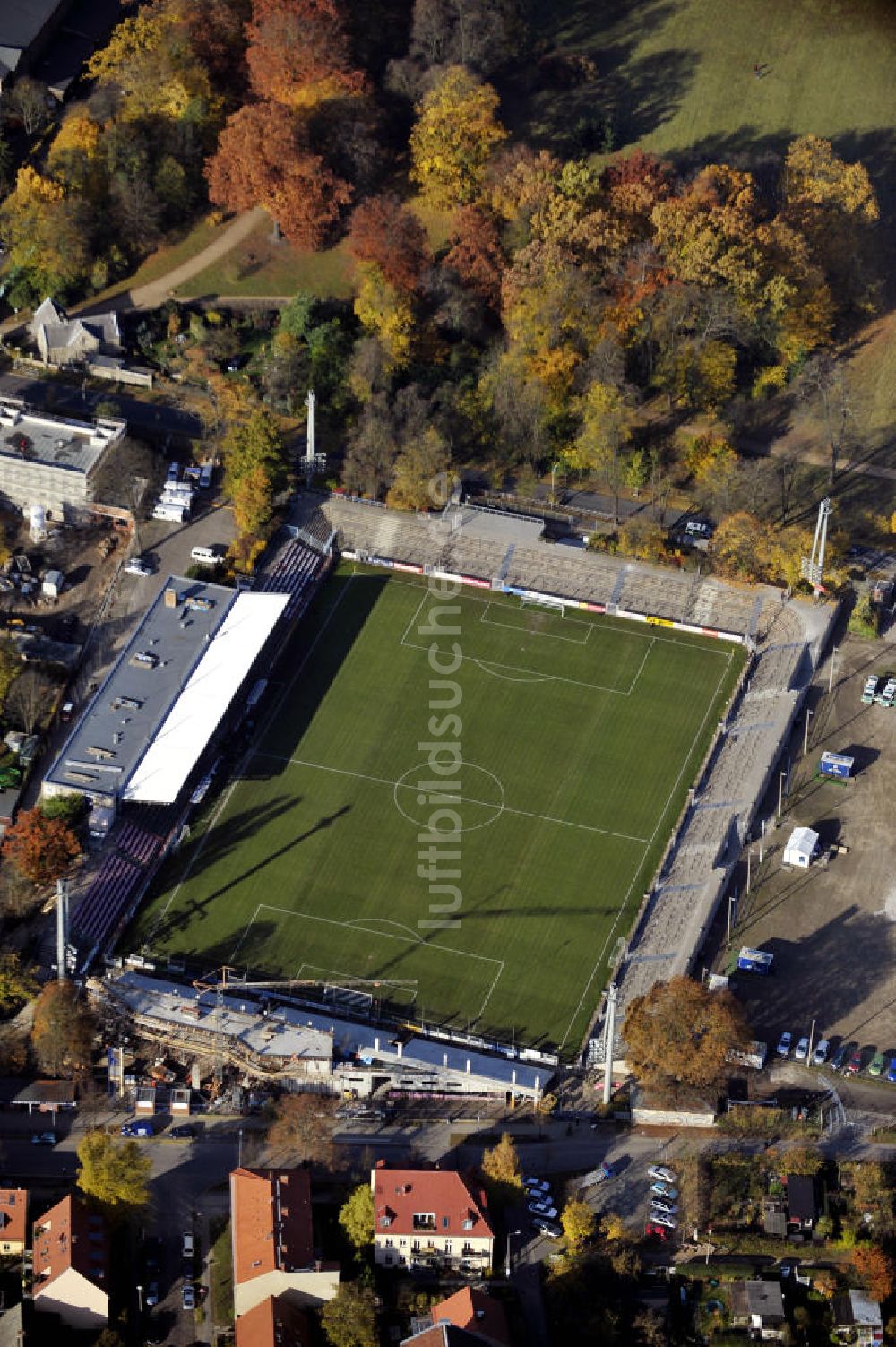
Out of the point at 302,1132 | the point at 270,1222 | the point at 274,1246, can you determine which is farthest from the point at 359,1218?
the point at 302,1132

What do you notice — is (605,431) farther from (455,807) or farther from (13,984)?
(13,984)

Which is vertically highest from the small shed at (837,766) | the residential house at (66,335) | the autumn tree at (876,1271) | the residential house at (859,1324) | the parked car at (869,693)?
the residential house at (66,335)

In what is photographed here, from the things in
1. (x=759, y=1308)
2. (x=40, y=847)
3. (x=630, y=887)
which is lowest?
(x=759, y=1308)

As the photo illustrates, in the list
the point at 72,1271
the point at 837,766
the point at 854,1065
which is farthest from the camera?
the point at 837,766

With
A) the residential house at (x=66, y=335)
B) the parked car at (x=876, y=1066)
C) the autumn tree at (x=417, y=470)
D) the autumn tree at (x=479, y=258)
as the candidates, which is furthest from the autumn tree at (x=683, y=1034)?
the residential house at (x=66, y=335)

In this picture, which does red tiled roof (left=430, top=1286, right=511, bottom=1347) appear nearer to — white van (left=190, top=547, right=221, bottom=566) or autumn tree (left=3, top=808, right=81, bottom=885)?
autumn tree (left=3, top=808, right=81, bottom=885)

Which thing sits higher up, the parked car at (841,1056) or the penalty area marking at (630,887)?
the penalty area marking at (630,887)

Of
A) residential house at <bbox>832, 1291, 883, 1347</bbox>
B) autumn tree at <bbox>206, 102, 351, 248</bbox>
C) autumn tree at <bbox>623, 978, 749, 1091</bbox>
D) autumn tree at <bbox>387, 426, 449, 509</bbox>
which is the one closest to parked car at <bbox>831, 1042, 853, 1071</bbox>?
autumn tree at <bbox>623, 978, 749, 1091</bbox>

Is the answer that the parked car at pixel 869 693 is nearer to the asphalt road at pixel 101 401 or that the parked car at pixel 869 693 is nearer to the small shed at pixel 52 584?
the asphalt road at pixel 101 401
